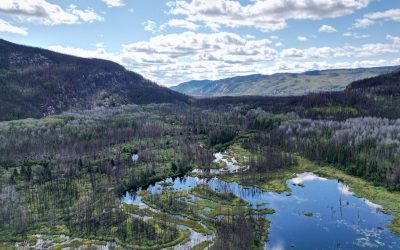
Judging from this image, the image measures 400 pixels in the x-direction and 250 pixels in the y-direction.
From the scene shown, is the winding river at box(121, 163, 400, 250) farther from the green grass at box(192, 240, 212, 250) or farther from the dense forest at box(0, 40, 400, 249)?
the green grass at box(192, 240, 212, 250)

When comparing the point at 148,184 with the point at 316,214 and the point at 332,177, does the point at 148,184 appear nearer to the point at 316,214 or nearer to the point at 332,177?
the point at 316,214

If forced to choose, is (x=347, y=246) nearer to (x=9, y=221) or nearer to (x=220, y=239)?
(x=220, y=239)

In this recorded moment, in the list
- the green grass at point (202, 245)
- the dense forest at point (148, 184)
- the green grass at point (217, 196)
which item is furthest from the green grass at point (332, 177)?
the green grass at point (202, 245)

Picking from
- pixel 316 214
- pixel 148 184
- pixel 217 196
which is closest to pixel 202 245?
pixel 217 196

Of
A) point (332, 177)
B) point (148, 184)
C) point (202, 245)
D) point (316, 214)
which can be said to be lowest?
point (148, 184)

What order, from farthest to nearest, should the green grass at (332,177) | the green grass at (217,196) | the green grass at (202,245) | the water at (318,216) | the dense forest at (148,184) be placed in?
the green grass at (217,196) < the green grass at (332,177) < the dense forest at (148,184) < the water at (318,216) < the green grass at (202,245)

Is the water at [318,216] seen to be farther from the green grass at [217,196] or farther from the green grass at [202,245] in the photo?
the green grass at [202,245]

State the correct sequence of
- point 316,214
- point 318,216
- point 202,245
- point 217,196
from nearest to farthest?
1. point 202,245
2. point 318,216
3. point 316,214
4. point 217,196

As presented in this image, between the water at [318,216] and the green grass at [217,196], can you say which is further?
the green grass at [217,196]
